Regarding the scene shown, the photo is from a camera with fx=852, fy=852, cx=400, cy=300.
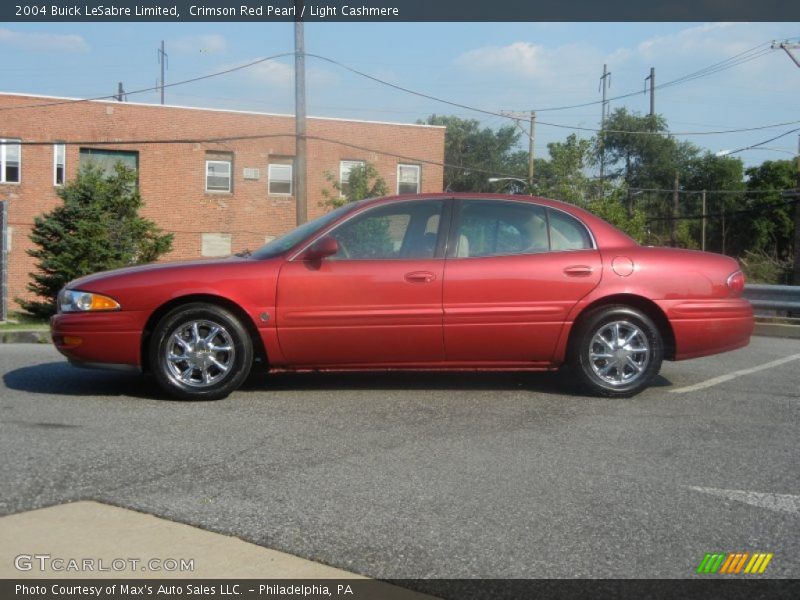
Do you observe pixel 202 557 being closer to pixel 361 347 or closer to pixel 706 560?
pixel 706 560

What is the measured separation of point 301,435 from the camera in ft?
16.4

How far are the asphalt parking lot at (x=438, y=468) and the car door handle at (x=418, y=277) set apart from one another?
85 cm

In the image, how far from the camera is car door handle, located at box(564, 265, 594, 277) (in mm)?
6207

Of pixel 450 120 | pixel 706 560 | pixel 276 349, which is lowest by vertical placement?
pixel 706 560

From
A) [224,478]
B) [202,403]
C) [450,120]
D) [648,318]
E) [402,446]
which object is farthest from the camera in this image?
[450,120]

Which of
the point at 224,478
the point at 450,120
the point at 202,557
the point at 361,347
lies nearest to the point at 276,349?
the point at 361,347

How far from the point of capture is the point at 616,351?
20.5 ft

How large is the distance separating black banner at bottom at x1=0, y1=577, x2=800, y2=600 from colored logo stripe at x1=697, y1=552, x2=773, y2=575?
4.3 inches

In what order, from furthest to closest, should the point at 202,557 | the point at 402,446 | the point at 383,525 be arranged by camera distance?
1. the point at 402,446
2. the point at 383,525
3. the point at 202,557

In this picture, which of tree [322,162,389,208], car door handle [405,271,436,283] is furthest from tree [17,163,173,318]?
car door handle [405,271,436,283]

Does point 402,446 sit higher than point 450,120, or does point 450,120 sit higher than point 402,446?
point 450,120

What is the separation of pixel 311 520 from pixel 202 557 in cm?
54

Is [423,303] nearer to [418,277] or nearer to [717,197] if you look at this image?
[418,277]

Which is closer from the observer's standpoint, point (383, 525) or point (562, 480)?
point (383, 525)
